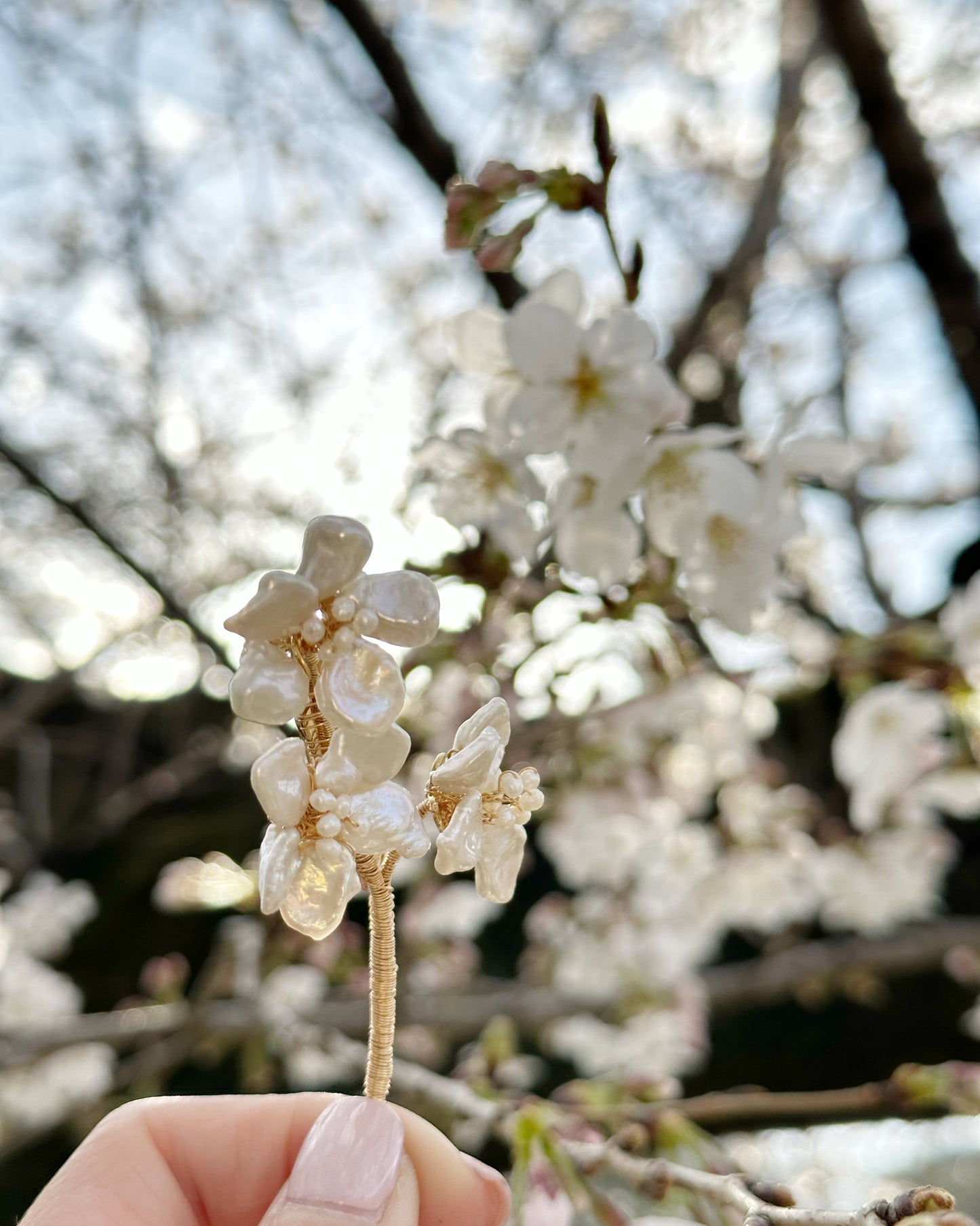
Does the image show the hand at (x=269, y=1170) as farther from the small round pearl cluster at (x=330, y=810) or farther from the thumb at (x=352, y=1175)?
the small round pearl cluster at (x=330, y=810)

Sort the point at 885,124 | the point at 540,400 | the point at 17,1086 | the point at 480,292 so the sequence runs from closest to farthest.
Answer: the point at 540,400 → the point at 885,124 → the point at 17,1086 → the point at 480,292

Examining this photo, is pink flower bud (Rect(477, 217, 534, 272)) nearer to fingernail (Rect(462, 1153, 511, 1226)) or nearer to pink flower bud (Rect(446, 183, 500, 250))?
pink flower bud (Rect(446, 183, 500, 250))

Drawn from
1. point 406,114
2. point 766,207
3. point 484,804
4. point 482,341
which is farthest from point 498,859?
point 766,207

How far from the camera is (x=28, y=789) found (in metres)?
2.35

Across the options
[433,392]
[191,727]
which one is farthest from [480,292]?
[191,727]

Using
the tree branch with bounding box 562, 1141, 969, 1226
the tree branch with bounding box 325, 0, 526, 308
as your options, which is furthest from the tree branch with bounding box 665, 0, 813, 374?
the tree branch with bounding box 562, 1141, 969, 1226

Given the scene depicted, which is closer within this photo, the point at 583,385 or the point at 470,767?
the point at 470,767

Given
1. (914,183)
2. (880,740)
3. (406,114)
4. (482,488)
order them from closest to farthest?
(482,488) < (880,740) < (406,114) < (914,183)

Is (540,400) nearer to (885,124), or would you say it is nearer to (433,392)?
(885,124)

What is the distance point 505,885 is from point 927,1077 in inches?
20.0

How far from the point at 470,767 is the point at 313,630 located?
7cm

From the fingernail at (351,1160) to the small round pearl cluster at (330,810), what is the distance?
0.12m

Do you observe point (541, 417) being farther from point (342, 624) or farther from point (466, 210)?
point (342, 624)

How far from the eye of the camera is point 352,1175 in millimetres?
286
